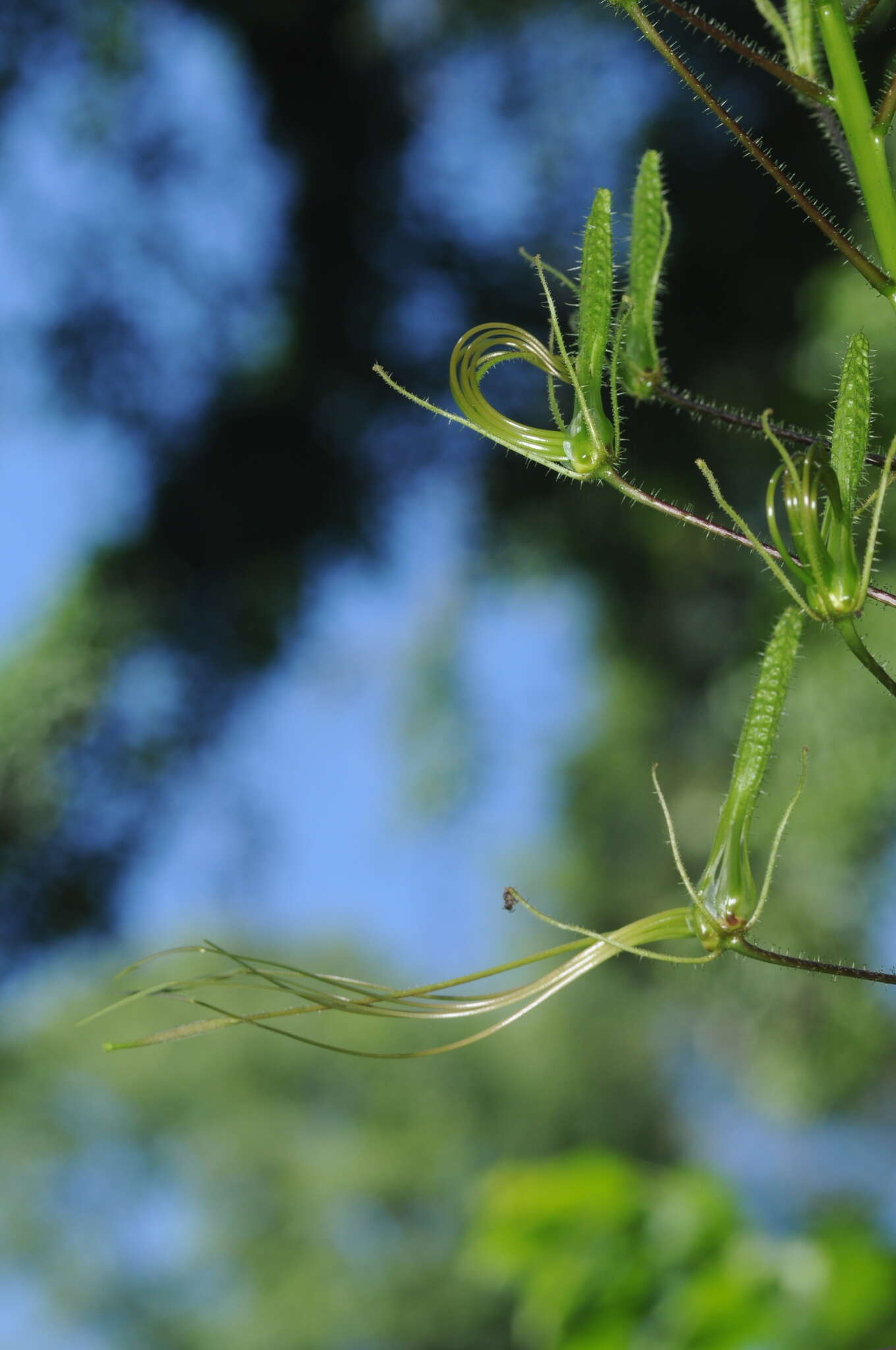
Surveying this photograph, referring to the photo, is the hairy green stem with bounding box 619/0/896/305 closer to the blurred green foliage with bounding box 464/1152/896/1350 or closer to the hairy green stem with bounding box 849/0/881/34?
the hairy green stem with bounding box 849/0/881/34

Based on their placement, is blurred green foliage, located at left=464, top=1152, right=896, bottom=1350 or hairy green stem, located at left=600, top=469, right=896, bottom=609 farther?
blurred green foliage, located at left=464, top=1152, right=896, bottom=1350

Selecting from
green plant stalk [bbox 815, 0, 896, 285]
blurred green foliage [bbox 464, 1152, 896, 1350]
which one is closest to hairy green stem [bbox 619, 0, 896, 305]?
green plant stalk [bbox 815, 0, 896, 285]

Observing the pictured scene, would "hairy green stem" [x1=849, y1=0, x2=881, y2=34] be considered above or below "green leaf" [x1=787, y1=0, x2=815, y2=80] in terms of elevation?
below

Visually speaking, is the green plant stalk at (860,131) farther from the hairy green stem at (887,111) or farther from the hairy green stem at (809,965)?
the hairy green stem at (809,965)

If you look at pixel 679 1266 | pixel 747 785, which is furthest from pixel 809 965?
pixel 679 1266

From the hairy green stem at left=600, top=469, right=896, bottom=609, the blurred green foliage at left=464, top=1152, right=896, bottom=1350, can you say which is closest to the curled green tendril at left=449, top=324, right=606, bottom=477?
the hairy green stem at left=600, top=469, right=896, bottom=609

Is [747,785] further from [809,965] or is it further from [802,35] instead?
[802,35]

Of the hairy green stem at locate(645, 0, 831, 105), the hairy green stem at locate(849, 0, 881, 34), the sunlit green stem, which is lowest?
the sunlit green stem
